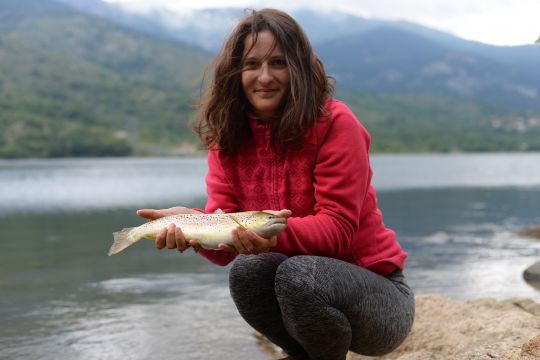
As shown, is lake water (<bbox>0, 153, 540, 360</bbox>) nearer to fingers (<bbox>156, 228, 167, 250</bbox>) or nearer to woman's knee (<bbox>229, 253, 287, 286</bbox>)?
woman's knee (<bbox>229, 253, 287, 286</bbox>)

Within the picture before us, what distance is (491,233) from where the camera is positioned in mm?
17109

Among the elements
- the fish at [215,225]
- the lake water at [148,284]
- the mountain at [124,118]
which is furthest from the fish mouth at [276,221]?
the mountain at [124,118]

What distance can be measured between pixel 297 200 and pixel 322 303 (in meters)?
0.66

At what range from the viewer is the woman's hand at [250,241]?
3.32 meters

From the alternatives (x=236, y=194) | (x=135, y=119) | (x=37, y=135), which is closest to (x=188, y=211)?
(x=236, y=194)

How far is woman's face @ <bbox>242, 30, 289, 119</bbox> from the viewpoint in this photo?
3775 millimetres

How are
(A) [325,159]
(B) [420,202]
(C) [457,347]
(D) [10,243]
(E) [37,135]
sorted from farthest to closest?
1. (E) [37,135]
2. (B) [420,202]
3. (D) [10,243]
4. (C) [457,347]
5. (A) [325,159]

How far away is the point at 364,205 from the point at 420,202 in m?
25.8

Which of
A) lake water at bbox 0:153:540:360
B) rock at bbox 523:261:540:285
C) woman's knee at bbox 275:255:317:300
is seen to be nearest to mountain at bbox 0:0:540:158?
lake water at bbox 0:153:540:360

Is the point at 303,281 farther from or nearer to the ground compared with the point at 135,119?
farther from the ground

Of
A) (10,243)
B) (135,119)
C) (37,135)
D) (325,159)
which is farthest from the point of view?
(135,119)

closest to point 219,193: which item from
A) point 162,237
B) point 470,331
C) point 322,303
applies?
point 162,237

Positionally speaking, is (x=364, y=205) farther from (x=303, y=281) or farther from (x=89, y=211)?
(x=89, y=211)

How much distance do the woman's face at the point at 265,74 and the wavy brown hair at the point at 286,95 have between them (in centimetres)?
4
